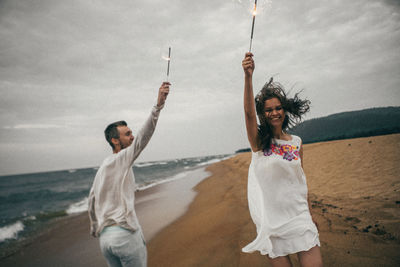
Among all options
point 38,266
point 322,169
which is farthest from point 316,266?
point 322,169

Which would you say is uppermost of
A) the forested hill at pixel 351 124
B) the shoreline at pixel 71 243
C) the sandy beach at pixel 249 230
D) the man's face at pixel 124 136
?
the forested hill at pixel 351 124

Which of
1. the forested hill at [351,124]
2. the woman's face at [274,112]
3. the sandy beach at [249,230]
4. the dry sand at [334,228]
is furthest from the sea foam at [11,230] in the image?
the forested hill at [351,124]

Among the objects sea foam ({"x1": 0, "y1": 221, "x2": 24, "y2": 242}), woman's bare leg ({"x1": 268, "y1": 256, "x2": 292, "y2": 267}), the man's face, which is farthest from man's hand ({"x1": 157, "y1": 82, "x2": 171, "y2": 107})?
sea foam ({"x1": 0, "y1": 221, "x2": 24, "y2": 242})

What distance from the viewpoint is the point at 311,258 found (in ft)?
5.31

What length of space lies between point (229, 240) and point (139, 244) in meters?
2.87

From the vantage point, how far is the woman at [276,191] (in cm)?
165

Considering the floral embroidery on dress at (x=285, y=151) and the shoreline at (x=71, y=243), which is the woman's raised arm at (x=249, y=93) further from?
the shoreline at (x=71, y=243)

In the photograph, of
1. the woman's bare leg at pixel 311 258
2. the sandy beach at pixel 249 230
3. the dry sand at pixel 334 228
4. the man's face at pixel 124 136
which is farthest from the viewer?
the sandy beach at pixel 249 230

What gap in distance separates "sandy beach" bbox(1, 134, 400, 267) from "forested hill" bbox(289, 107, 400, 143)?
656 inches

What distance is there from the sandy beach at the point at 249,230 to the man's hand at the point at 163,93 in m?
3.09

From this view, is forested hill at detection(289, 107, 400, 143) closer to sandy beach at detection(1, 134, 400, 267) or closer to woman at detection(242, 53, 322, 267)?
sandy beach at detection(1, 134, 400, 267)

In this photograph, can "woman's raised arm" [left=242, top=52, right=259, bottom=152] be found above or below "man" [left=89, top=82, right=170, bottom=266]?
above

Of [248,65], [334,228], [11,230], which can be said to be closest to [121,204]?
[248,65]

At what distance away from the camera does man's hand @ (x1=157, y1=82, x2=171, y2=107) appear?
1.74 m
